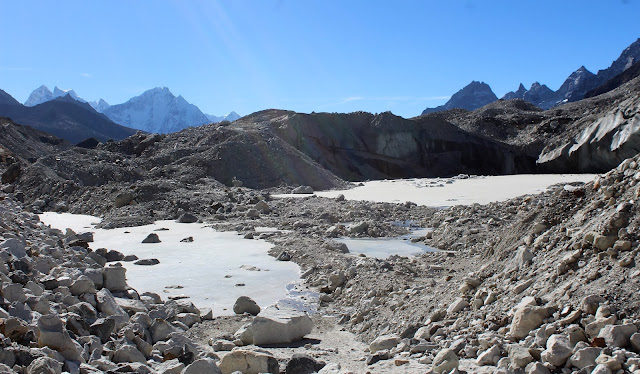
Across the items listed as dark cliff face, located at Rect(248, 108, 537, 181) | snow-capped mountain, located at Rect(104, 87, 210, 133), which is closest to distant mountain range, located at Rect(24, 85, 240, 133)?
snow-capped mountain, located at Rect(104, 87, 210, 133)

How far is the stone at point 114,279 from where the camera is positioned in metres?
5.79

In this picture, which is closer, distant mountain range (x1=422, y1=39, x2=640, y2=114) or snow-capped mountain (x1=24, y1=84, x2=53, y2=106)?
distant mountain range (x1=422, y1=39, x2=640, y2=114)

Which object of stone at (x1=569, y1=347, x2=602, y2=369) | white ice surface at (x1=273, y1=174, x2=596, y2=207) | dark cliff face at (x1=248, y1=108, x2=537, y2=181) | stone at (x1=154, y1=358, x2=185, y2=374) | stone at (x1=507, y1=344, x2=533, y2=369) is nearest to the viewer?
stone at (x1=569, y1=347, x2=602, y2=369)

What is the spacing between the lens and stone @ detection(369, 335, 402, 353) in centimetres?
457

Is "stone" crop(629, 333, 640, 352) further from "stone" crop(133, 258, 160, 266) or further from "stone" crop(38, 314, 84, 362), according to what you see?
"stone" crop(133, 258, 160, 266)

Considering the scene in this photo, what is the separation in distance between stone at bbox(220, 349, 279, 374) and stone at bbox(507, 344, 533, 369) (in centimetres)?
169

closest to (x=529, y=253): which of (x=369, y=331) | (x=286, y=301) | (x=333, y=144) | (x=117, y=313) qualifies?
(x=369, y=331)

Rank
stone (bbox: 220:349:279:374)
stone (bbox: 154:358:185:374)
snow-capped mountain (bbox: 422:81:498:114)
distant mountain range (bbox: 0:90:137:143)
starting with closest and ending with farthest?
stone (bbox: 154:358:185:374)
stone (bbox: 220:349:279:374)
distant mountain range (bbox: 0:90:137:143)
snow-capped mountain (bbox: 422:81:498:114)

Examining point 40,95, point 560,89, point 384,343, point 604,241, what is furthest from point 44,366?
point 40,95

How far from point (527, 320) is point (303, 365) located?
1.66 metres

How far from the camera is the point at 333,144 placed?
123ft

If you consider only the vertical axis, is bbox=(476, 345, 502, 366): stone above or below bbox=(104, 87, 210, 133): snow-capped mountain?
below

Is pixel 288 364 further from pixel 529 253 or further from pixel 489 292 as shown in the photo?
pixel 529 253

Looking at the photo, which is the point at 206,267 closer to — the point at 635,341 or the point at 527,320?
the point at 527,320
